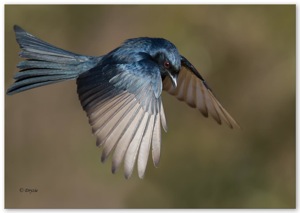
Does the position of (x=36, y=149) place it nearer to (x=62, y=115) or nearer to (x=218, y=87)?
(x=62, y=115)

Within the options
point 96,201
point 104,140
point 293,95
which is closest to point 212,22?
point 293,95

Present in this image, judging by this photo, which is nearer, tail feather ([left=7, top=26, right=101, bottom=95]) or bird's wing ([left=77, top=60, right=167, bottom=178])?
bird's wing ([left=77, top=60, right=167, bottom=178])

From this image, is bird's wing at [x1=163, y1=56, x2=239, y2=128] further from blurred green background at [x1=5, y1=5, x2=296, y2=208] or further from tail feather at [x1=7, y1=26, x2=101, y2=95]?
blurred green background at [x1=5, y1=5, x2=296, y2=208]

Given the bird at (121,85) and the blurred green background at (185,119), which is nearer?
the bird at (121,85)

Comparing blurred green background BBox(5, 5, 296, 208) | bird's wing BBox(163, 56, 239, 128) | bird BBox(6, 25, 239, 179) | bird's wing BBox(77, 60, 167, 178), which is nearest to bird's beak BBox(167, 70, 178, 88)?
bird BBox(6, 25, 239, 179)

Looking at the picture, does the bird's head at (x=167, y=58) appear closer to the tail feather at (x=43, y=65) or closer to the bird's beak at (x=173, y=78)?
the bird's beak at (x=173, y=78)

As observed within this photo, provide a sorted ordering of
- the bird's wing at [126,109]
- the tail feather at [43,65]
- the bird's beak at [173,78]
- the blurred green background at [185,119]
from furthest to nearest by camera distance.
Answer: the blurred green background at [185,119]
the bird's beak at [173,78]
the tail feather at [43,65]
the bird's wing at [126,109]

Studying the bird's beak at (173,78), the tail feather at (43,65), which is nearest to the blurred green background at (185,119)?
the tail feather at (43,65)

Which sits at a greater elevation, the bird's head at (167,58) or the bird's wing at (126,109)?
the bird's head at (167,58)

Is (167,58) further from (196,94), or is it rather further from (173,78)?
(196,94)
